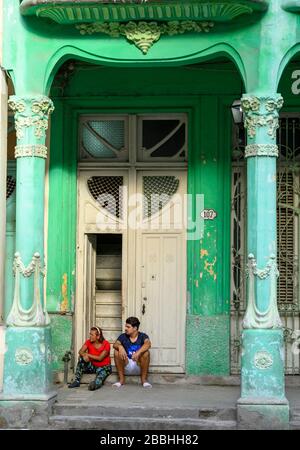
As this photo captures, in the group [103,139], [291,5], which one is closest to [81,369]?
[103,139]

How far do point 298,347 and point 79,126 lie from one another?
4.17 metres

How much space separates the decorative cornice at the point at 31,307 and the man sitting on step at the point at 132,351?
1.53 m

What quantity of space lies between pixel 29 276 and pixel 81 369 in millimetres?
1987

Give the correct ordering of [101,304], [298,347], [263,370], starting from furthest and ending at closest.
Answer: [101,304], [298,347], [263,370]

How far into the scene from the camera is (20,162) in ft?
31.2

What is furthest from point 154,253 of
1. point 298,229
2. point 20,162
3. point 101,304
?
point 20,162

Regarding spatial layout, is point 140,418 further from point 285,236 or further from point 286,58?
point 286,58

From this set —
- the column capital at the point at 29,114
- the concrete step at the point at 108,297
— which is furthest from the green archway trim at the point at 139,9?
the concrete step at the point at 108,297

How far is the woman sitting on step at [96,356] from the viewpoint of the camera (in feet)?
35.1

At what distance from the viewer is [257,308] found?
9039 millimetres

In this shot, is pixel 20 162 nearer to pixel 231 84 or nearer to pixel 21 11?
pixel 21 11

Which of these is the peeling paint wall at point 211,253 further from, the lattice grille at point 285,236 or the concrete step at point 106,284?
the concrete step at point 106,284

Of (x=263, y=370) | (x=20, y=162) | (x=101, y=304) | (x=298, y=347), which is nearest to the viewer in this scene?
(x=263, y=370)

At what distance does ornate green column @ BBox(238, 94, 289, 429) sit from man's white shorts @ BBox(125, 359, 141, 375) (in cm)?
216
